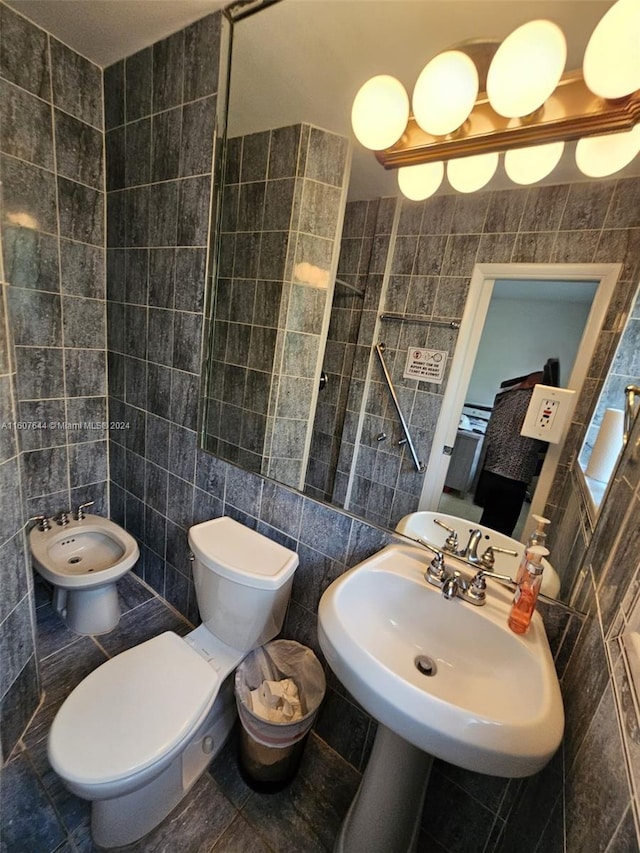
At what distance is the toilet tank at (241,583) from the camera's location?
1.12 m

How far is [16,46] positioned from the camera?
4.22ft

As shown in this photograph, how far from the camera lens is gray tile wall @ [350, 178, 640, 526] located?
775mm

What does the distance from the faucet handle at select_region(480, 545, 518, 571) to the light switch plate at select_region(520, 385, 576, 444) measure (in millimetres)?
304

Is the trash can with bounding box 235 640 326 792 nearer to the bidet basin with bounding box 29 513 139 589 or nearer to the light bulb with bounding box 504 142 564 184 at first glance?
the bidet basin with bounding box 29 513 139 589

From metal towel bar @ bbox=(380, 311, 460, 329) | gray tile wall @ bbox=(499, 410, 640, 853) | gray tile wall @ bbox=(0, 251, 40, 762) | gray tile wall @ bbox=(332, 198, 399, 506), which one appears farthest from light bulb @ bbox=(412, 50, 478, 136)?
gray tile wall @ bbox=(0, 251, 40, 762)

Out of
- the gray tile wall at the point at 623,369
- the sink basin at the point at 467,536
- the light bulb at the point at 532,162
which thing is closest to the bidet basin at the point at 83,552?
the sink basin at the point at 467,536

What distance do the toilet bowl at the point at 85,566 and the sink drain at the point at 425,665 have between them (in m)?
1.29

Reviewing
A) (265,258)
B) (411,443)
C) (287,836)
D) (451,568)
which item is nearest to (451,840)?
(287,836)

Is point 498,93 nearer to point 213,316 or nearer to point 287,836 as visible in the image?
point 213,316

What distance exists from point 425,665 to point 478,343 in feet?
2.74

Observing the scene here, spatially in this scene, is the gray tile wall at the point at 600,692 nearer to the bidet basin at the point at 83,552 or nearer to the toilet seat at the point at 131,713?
the toilet seat at the point at 131,713

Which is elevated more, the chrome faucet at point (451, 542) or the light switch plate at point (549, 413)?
the light switch plate at point (549, 413)

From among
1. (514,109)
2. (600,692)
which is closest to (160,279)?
(514,109)

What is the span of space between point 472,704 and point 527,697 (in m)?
0.13
